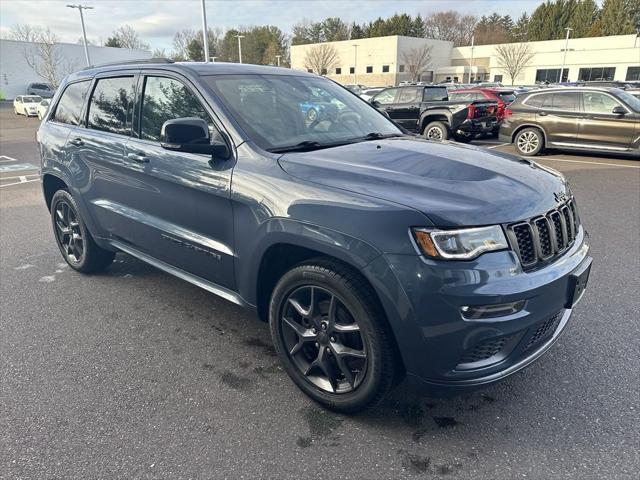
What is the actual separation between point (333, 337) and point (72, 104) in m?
3.54

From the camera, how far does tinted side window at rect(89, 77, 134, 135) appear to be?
12.1ft

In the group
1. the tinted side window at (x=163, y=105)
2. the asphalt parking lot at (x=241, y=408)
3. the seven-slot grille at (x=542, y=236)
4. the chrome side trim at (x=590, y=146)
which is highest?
the tinted side window at (x=163, y=105)

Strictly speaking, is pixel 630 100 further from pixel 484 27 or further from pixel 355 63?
pixel 484 27

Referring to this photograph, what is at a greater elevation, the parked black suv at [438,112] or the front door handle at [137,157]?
the front door handle at [137,157]

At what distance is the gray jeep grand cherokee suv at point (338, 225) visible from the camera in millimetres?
2115

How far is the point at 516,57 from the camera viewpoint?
63.6 metres

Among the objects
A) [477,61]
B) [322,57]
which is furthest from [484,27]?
[322,57]

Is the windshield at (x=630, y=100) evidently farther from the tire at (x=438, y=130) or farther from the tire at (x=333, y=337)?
the tire at (x=333, y=337)

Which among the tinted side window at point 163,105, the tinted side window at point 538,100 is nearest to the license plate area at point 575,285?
the tinted side window at point 163,105

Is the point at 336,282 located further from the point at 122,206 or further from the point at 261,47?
the point at 261,47

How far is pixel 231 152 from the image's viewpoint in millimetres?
2826

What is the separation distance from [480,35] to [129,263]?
10672 cm

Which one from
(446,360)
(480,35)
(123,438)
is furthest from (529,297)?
(480,35)

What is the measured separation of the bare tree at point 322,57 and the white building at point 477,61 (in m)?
0.83
